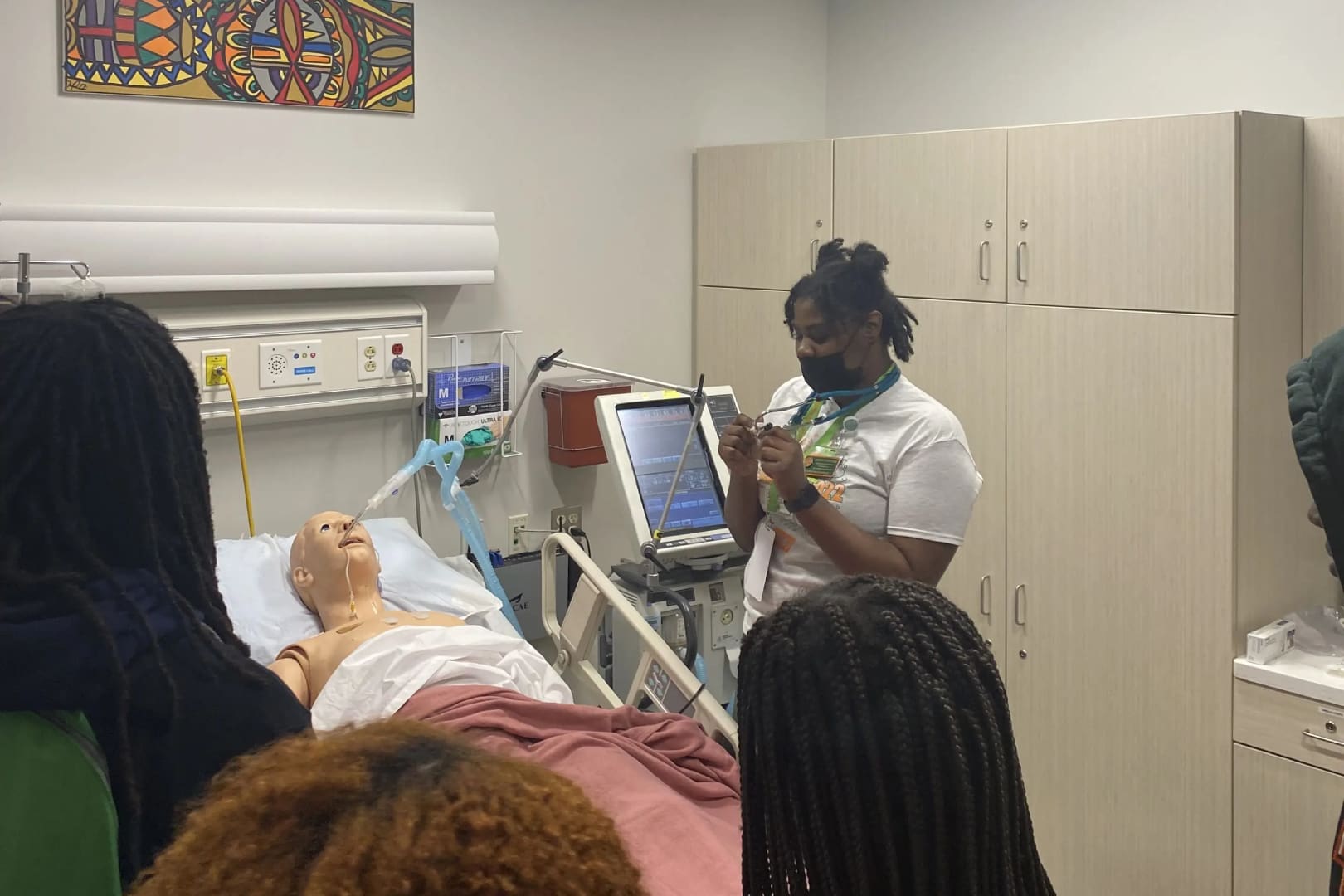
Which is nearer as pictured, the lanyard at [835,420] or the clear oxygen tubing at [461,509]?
the lanyard at [835,420]

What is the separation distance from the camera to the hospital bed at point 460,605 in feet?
8.01

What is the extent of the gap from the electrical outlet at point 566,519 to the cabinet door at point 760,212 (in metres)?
0.81

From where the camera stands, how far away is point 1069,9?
3260 millimetres

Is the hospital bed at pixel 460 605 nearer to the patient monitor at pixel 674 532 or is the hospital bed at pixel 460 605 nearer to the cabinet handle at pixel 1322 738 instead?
the patient monitor at pixel 674 532

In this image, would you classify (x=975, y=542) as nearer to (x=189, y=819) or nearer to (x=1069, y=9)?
(x=1069, y=9)

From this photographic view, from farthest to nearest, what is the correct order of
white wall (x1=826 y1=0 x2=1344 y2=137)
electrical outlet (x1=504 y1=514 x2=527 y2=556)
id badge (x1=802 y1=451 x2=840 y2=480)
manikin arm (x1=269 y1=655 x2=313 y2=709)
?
electrical outlet (x1=504 y1=514 x2=527 y2=556) → white wall (x1=826 y1=0 x2=1344 y2=137) → manikin arm (x1=269 y1=655 x2=313 y2=709) → id badge (x1=802 y1=451 x2=840 y2=480)

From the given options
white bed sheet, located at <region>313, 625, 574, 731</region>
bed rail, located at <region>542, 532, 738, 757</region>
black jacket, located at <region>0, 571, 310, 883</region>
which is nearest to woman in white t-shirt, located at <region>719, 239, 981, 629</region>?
bed rail, located at <region>542, 532, 738, 757</region>

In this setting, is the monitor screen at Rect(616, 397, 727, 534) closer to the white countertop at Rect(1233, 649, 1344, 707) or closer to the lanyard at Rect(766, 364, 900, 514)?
the lanyard at Rect(766, 364, 900, 514)

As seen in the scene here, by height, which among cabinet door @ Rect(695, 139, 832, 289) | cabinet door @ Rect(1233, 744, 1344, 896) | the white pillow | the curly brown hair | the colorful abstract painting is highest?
the colorful abstract painting

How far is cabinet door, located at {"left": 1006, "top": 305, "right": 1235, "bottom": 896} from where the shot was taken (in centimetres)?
255

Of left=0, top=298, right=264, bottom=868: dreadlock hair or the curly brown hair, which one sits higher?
left=0, top=298, right=264, bottom=868: dreadlock hair

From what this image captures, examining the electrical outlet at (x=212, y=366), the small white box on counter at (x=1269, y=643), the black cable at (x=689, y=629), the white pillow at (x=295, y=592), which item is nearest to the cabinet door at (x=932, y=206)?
the small white box on counter at (x=1269, y=643)

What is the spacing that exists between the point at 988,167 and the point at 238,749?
235 centimetres

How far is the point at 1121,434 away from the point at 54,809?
89.6 inches
